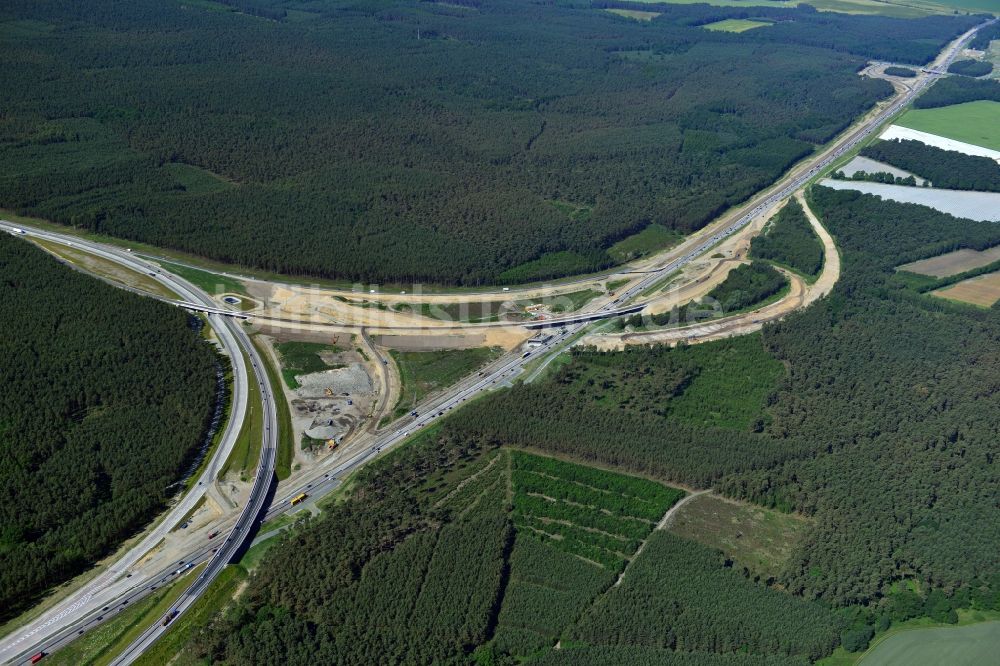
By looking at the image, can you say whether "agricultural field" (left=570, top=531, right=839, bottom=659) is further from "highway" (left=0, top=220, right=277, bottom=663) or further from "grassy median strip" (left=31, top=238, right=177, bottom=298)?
"grassy median strip" (left=31, top=238, right=177, bottom=298)

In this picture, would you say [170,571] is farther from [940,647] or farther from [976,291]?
[976,291]

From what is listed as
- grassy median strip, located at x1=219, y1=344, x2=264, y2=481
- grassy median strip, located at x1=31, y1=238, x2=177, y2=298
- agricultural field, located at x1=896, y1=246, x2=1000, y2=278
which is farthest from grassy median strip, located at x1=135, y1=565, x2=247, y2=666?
agricultural field, located at x1=896, y1=246, x2=1000, y2=278

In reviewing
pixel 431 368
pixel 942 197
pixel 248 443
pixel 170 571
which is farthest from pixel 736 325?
pixel 170 571

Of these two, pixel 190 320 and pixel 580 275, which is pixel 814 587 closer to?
pixel 580 275

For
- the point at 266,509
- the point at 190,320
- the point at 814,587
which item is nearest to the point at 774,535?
the point at 814,587

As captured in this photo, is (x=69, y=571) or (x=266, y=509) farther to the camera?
(x=266, y=509)

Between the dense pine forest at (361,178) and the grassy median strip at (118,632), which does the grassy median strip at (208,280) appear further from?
the grassy median strip at (118,632)

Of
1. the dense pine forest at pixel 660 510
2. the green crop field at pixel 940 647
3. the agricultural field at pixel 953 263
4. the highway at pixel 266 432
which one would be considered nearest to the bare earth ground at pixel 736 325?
the dense pine forest at pixel 660 510

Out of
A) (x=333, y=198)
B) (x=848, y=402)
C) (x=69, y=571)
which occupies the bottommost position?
(x=69, y=571)
